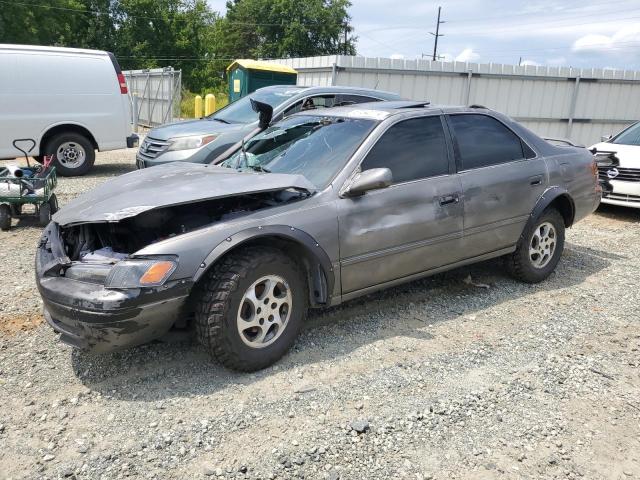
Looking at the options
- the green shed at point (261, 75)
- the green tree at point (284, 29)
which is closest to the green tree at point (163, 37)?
the green tree at point (284, 29)

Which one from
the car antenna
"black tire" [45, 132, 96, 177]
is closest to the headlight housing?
"black tire" [45, 132, 96, 177]

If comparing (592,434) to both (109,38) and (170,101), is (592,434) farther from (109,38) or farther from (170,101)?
(109,38)

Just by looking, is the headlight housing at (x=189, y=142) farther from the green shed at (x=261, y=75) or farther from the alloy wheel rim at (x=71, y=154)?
the green shed at (x=261, y=75)

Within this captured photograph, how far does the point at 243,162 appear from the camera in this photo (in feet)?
14.3

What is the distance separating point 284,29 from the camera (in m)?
62.7

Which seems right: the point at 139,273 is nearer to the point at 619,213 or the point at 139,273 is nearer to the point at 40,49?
the point at 619,213

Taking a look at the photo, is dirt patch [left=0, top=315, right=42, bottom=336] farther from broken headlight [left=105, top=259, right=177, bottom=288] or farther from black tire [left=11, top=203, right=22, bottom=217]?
black tire [left=11, top=203, right=22, bottom=217]

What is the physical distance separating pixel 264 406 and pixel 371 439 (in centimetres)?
64

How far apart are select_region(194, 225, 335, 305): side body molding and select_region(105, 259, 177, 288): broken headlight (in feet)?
0.59

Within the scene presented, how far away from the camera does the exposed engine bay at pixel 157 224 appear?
3477mm

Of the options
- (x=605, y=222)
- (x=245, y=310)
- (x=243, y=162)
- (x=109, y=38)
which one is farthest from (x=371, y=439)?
(x=109, y=38)

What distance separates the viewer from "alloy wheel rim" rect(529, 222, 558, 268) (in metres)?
5.01

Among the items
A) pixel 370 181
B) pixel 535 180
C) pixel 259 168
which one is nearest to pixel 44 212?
pixel 259 168

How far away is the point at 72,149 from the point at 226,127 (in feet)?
12.2
